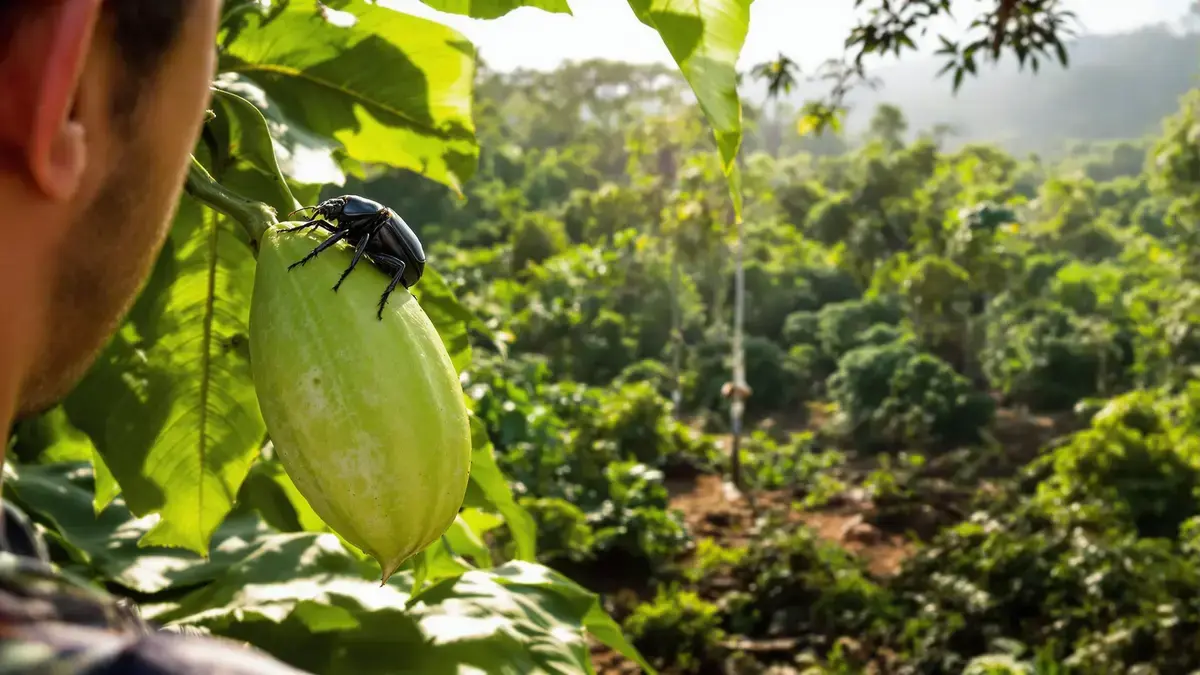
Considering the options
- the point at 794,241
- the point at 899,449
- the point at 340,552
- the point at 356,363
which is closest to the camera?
the point at 356,363

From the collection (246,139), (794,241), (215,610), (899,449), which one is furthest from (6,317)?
(794,241)

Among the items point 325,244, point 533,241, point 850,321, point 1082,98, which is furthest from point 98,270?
point 1082,98

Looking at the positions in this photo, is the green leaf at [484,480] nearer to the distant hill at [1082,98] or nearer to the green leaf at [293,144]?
the green leaf at [293,144]

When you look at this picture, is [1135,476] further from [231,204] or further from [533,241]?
[533,241]

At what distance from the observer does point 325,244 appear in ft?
1.78

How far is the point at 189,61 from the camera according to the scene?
418 mm

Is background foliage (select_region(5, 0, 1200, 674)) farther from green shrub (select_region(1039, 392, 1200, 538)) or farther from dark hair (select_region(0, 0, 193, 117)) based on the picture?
dark hair (select_region(0, 0, 193, 117))

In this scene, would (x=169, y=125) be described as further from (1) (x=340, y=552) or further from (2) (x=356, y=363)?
(1) (x=340, y=552)

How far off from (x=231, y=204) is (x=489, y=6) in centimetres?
24

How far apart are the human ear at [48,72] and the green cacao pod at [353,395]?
163mm

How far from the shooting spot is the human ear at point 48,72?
0.36 m

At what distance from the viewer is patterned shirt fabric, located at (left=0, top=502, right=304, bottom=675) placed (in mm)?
290

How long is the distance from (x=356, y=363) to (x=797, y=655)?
4757 mm

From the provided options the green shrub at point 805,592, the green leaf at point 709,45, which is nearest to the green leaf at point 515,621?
the green leaf at point 709,45
